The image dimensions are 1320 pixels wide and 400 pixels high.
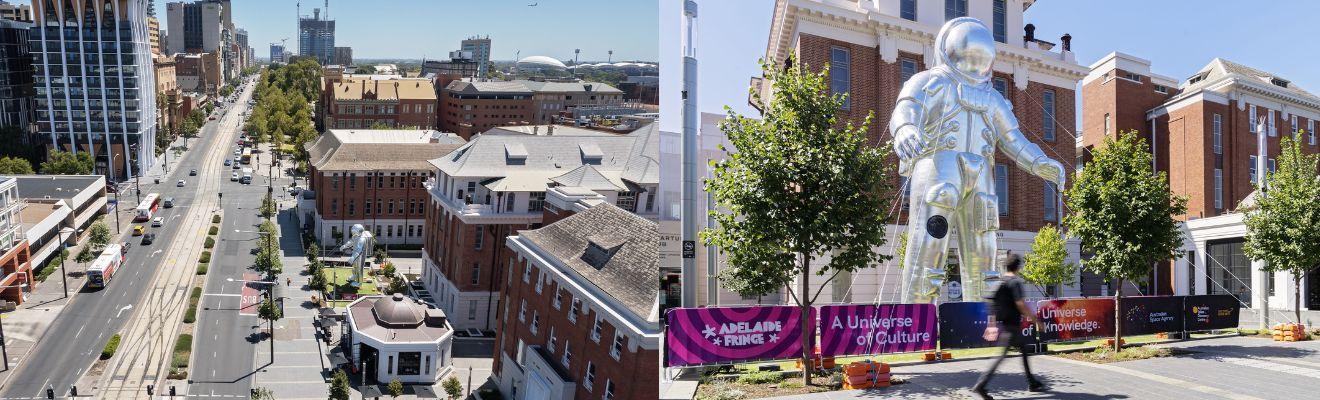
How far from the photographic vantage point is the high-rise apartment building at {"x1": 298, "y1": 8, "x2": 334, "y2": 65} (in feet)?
399

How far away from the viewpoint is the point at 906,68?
10.5 metres

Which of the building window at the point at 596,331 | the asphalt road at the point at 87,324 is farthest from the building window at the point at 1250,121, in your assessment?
the asphalt road at the point at 87,324

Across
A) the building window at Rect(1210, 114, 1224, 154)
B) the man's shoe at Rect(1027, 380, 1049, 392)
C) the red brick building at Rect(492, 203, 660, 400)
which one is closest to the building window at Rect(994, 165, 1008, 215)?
the building window at Rect(1210, 114, 1224, 154)

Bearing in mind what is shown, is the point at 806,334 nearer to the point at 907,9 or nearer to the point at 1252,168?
the point at 907,9

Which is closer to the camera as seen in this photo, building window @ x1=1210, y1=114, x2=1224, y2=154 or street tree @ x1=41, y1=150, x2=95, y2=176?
building window @ x1=1210, y1=114, x2=1224, y2=154

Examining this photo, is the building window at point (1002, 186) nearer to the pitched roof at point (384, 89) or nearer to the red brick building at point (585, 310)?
the red brick building at point (585, 310)

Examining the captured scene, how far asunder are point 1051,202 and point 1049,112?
1.05 metres

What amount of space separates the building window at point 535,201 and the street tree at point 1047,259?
26783mm

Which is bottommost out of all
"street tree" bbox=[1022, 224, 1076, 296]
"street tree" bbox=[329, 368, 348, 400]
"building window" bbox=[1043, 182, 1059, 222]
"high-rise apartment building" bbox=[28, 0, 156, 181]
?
"street tree" bbox=[329, 368, 348, 400]

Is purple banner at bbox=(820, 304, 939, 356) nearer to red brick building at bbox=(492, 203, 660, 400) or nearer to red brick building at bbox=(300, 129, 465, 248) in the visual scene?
red brick building at bbox=(492, 203, 660, 400)

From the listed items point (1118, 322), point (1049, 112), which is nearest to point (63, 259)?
point (1049, 112)

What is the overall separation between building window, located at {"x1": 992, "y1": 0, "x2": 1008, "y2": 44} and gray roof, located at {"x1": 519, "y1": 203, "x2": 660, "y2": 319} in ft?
15.9

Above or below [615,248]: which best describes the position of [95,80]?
above

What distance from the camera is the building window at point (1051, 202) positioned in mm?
11133
